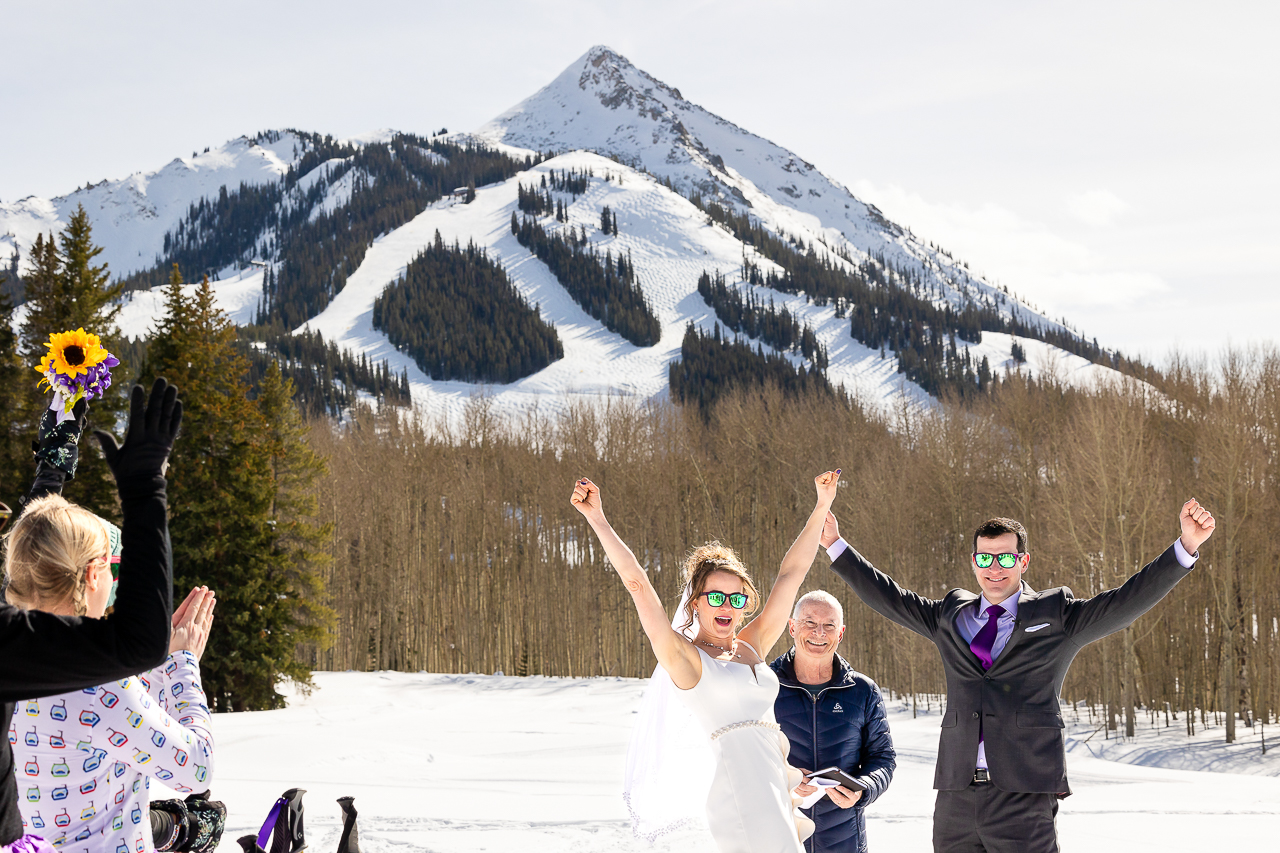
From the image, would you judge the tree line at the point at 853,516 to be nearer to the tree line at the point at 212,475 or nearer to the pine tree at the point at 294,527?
the pine tree at the point at 294,527

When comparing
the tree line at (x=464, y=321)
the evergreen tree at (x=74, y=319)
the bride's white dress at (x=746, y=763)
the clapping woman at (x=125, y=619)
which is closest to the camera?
the clapping woman at (x=125, y=619)

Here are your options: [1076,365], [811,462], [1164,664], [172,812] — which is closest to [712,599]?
[172,812]

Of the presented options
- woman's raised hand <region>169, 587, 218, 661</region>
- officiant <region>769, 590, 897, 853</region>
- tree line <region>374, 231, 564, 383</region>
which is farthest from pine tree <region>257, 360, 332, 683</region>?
tree line <region>374, 231, 564, 383</region>

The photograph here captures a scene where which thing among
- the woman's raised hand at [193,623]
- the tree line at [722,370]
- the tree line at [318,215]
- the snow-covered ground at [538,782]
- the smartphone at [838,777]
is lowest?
the snow-covered ground at [538,782]

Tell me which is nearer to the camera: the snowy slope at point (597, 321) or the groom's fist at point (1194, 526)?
the groom's fist at point (1194, 526)

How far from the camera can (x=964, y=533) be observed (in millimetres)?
30797

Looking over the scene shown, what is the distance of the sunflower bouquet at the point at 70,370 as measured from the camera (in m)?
2.77

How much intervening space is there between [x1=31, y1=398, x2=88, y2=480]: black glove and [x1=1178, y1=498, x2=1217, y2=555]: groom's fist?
3973mm

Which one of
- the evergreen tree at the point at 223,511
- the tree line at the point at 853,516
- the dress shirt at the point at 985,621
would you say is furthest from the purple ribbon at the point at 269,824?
the tree line at the point at 853,516

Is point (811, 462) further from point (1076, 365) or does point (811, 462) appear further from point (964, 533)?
point (1076, 365)

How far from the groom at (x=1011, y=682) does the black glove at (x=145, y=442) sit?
281cm

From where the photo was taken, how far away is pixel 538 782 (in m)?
12.0

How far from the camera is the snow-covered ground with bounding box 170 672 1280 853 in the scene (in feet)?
26.2

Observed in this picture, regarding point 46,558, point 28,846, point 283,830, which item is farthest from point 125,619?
point 283,830
